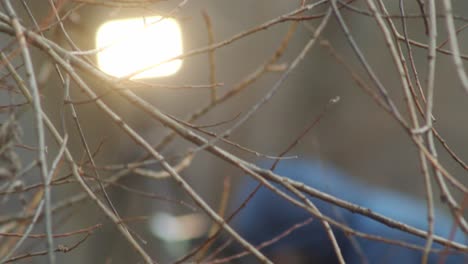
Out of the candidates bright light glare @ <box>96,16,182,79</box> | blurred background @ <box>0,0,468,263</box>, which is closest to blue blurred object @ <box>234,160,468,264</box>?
blurred background @ <box>0,0,468,263</box>

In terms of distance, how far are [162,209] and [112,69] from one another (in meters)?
2.42

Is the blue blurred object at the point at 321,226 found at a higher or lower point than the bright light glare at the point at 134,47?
lower

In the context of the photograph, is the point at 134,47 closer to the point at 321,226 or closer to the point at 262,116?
the point at 321,226

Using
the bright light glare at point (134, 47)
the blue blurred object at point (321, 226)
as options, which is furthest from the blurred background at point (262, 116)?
the blue blurred object at point (321, 226)

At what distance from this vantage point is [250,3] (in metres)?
10.5

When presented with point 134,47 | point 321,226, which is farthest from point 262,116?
point 321,226

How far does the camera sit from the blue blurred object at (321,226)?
229 inches

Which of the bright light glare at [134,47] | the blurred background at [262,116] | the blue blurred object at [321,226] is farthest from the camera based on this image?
the blurred background at [262,116]

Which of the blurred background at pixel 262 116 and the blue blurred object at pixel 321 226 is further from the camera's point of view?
the blurred background at pixel 262 116

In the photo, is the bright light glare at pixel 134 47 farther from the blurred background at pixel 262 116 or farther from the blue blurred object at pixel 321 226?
the blue blurred object at pixel 321 226

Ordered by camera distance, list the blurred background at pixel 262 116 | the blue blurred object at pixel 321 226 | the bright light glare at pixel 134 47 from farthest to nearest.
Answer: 1. the blurred background at pixel 262 116
2. the bright light glare at pixel 134 47
3. the blue blurred object at pixel 321 226

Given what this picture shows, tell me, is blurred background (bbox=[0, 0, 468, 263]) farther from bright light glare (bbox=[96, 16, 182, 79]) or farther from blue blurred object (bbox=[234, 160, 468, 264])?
blue blurred object (bbox=[234, 160, 468, 264])

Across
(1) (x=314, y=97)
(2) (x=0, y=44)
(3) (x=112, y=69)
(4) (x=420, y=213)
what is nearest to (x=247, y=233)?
(4) (x=420, y=213)

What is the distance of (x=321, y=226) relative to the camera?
248 inches
